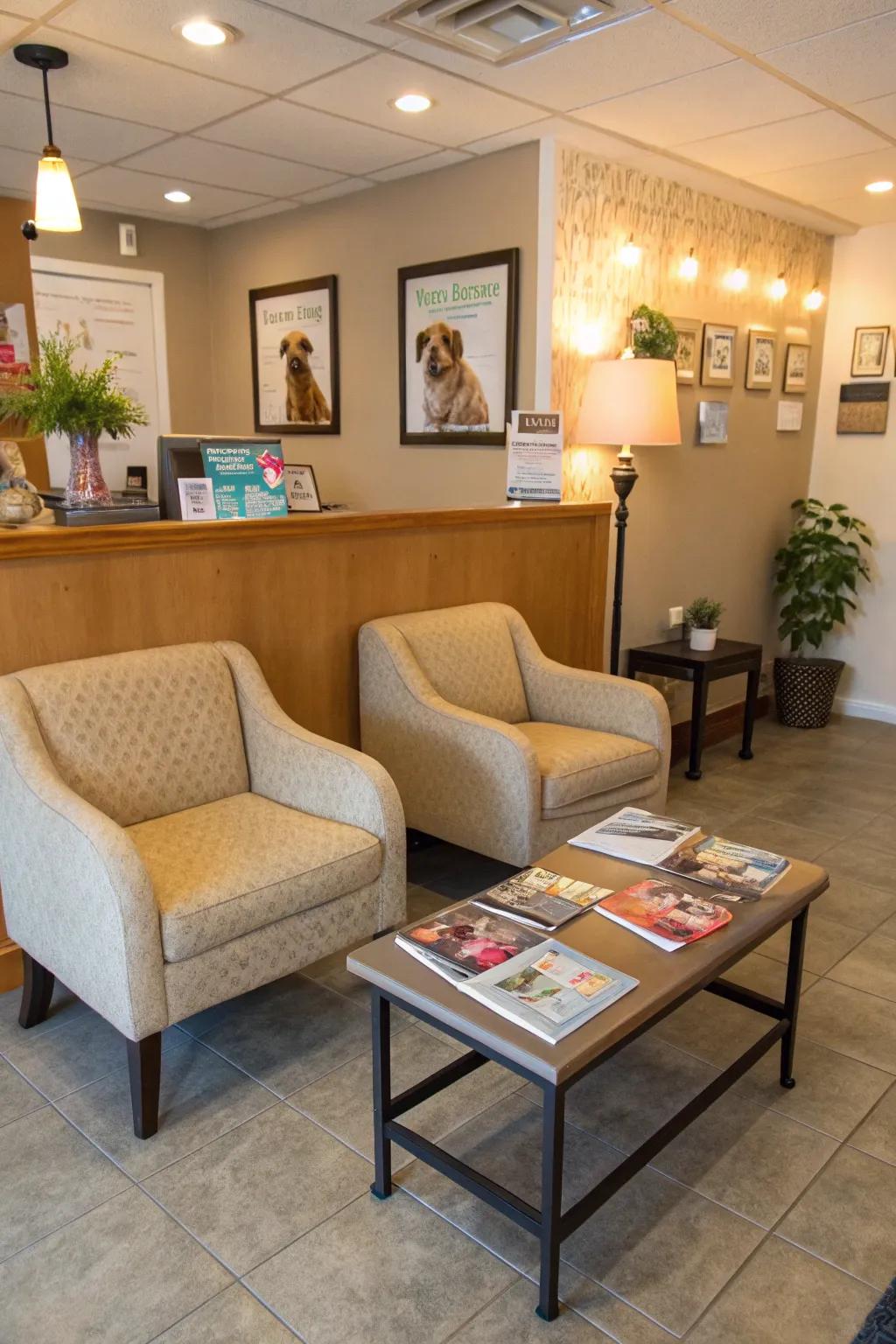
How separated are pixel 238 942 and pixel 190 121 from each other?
2.97m

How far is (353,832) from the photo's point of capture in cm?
232

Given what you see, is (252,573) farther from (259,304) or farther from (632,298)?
(259,304)

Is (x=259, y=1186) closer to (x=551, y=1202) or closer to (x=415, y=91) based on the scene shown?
(x=551, y=1202)

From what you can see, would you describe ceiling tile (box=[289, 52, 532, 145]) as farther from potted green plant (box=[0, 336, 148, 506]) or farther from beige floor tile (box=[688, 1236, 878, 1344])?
beige floor tile (box=[688, 1236, 878, 1344])

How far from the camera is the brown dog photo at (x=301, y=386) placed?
191 inches

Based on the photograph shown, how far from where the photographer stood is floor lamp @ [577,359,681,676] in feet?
12.2

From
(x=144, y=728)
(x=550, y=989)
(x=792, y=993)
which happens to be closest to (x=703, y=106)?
(x=144, y=728)

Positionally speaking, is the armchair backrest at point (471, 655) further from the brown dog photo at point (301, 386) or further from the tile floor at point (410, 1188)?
the brown dog photo at point (301, 386)

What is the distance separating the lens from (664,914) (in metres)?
1.93

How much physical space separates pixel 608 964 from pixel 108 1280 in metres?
1.01

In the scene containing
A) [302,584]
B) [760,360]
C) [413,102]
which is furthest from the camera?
[760,360]

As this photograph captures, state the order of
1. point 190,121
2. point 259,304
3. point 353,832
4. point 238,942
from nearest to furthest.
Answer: point 238,942
point 353,832
point 190,121
point 259,304

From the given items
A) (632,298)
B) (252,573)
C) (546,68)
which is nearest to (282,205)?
(632,298)

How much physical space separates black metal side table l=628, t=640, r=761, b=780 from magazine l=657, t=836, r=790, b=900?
1.98 metres
